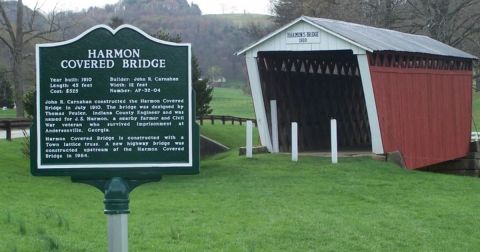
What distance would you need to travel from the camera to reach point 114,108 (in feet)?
18.7

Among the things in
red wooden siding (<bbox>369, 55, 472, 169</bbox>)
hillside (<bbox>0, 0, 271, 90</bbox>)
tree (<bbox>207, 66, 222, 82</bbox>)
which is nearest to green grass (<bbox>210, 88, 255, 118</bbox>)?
hillside (<bbox>0, 0, 271, 90</bbox>)

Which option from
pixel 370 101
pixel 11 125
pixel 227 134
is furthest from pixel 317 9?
pixel 370 101

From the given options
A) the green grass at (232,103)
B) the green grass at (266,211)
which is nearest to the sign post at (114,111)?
the green grass at (266,211)

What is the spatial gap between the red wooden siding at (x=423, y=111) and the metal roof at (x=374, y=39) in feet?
1.79

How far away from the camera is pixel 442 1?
4175 centimetres

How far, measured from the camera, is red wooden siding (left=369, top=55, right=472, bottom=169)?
63.3ft

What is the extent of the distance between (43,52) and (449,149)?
2055cm

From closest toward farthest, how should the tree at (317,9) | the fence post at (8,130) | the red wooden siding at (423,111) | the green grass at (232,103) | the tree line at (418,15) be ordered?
the red wooden siding at (423,111) < the fence post at (8,130) < the tree line at (418,15) < the tree at (317,9) < the green grass at (232,103)

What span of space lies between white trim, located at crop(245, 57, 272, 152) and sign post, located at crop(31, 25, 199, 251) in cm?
1464

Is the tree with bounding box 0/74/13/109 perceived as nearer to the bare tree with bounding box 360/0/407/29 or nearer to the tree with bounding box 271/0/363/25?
the tree with bounding box 271/0/363/25

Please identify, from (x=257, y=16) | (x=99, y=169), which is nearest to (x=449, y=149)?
(x=99, y=169)

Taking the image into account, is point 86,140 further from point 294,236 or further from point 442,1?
point 442,1

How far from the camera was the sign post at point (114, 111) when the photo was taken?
567cm

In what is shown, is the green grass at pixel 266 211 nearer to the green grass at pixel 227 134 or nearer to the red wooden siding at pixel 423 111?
the red wooden siding at pixel 423 111
